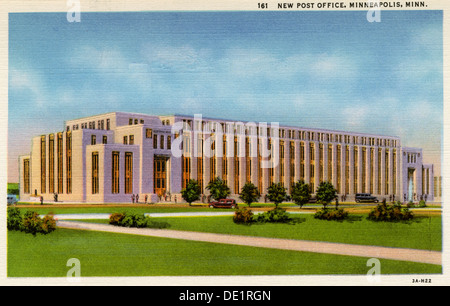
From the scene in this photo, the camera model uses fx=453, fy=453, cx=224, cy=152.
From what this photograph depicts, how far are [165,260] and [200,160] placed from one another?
7.69m

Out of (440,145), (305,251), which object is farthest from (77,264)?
(440,145)

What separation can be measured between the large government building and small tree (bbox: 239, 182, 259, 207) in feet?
1.39

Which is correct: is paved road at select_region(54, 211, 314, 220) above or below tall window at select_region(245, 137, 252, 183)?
below

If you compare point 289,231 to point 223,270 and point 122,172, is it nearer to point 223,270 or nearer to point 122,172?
point 223,270

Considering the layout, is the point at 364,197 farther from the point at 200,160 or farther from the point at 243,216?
the point at 243,216

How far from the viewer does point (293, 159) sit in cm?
2714

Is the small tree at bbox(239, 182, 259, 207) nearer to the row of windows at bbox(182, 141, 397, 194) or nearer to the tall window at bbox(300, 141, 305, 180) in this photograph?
the row of windows at bbox(182, 141, 397, 194)

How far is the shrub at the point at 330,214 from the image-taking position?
60.1 ft

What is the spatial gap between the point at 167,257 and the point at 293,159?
14.3 metres

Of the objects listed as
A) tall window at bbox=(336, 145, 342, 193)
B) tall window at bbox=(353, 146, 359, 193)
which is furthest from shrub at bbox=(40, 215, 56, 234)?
tall window at bbox=(353, 146, 359, 193)

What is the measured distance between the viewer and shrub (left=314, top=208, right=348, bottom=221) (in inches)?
721

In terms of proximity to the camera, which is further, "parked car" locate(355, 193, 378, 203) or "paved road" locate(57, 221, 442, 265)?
"parked car" locate(355, 193, 378, 203)

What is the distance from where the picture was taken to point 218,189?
22312 millimetres

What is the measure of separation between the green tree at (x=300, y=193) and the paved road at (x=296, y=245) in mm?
6352
